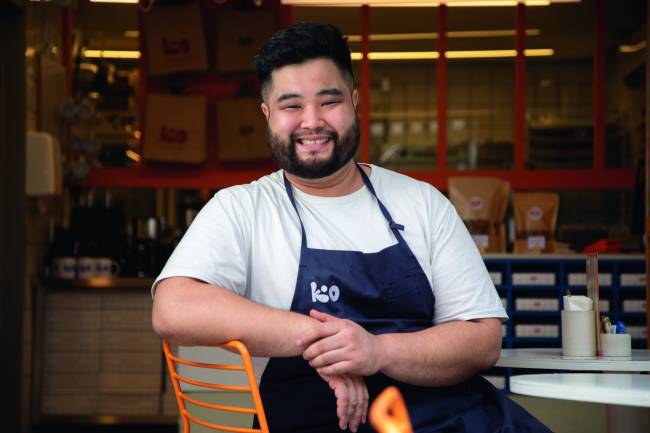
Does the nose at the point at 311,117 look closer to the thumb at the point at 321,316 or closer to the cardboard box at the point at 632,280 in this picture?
the thumb at the point at 321,316

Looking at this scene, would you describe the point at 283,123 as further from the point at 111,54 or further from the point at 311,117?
the point at 111,54

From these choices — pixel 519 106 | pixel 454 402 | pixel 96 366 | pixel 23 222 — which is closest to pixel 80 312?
pixel 96 366

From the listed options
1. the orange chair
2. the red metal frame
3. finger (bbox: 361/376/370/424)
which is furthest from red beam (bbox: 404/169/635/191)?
the orange chair

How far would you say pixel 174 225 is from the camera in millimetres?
7137

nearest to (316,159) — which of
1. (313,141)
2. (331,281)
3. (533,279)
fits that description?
(313,141)

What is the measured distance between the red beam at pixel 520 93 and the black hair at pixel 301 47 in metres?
5.10

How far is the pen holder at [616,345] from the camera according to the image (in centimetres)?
280

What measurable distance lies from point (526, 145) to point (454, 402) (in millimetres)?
5475

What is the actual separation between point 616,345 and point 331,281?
112 centimetres

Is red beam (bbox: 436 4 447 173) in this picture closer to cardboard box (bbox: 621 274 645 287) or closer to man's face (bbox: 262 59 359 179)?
cardboard box (bbox: 621 274 645 287)

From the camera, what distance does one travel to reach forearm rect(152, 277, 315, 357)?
1.89 metres

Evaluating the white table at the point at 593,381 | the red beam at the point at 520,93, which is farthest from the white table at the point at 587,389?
the red beam at the point at 520,93

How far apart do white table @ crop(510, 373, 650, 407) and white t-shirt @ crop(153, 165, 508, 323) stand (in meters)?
0.19

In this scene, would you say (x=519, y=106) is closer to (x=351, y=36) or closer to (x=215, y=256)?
(x=351, y=36)
